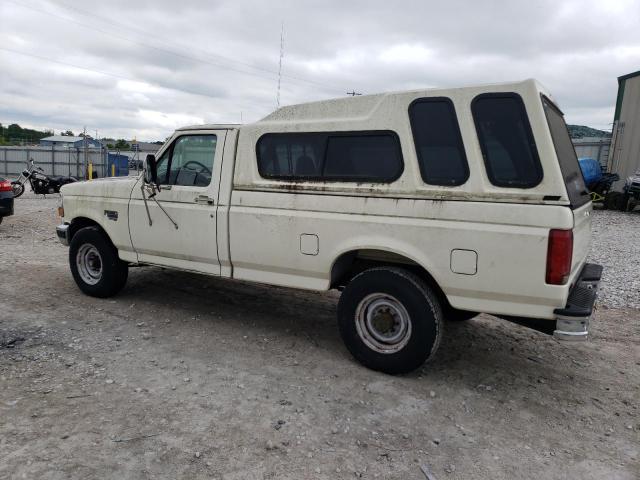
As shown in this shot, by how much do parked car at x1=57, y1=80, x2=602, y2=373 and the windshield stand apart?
34 mm

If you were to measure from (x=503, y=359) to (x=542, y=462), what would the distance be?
1.60 metres

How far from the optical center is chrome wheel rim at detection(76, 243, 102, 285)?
5.77 m

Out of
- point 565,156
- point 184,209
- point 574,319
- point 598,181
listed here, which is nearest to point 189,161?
point 184,209

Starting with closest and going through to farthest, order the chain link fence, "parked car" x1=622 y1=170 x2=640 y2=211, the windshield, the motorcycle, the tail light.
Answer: the tail light
the windshield
"parked car" x1=622 y1=170 x2=640 y2=211
the motorcycle
the chain link fence

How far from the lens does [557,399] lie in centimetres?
366

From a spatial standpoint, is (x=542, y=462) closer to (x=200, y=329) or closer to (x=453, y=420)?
(x=453, y=420)

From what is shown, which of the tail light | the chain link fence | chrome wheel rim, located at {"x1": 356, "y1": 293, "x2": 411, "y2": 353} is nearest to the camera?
the tail light

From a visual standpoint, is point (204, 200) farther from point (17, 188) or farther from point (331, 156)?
point (17, 188)

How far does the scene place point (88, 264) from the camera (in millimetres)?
5812

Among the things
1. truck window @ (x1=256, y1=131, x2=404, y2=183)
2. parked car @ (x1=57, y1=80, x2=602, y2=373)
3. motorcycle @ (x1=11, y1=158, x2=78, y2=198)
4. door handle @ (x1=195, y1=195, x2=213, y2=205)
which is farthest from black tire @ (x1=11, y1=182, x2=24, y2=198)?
truck window @ (x1=256, y1=131, x2=404, y2=183)

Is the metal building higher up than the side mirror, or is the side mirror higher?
the metal building

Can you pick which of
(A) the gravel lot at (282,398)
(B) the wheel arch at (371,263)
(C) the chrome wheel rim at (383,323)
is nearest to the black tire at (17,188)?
(A) the gravel lot at (282,398)

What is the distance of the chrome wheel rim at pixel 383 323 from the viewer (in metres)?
3.84

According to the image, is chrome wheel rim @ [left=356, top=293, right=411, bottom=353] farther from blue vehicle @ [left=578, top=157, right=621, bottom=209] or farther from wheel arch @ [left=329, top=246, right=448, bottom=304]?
blue vehicle @ [left=578, top=157, right=621, bottom=209]
